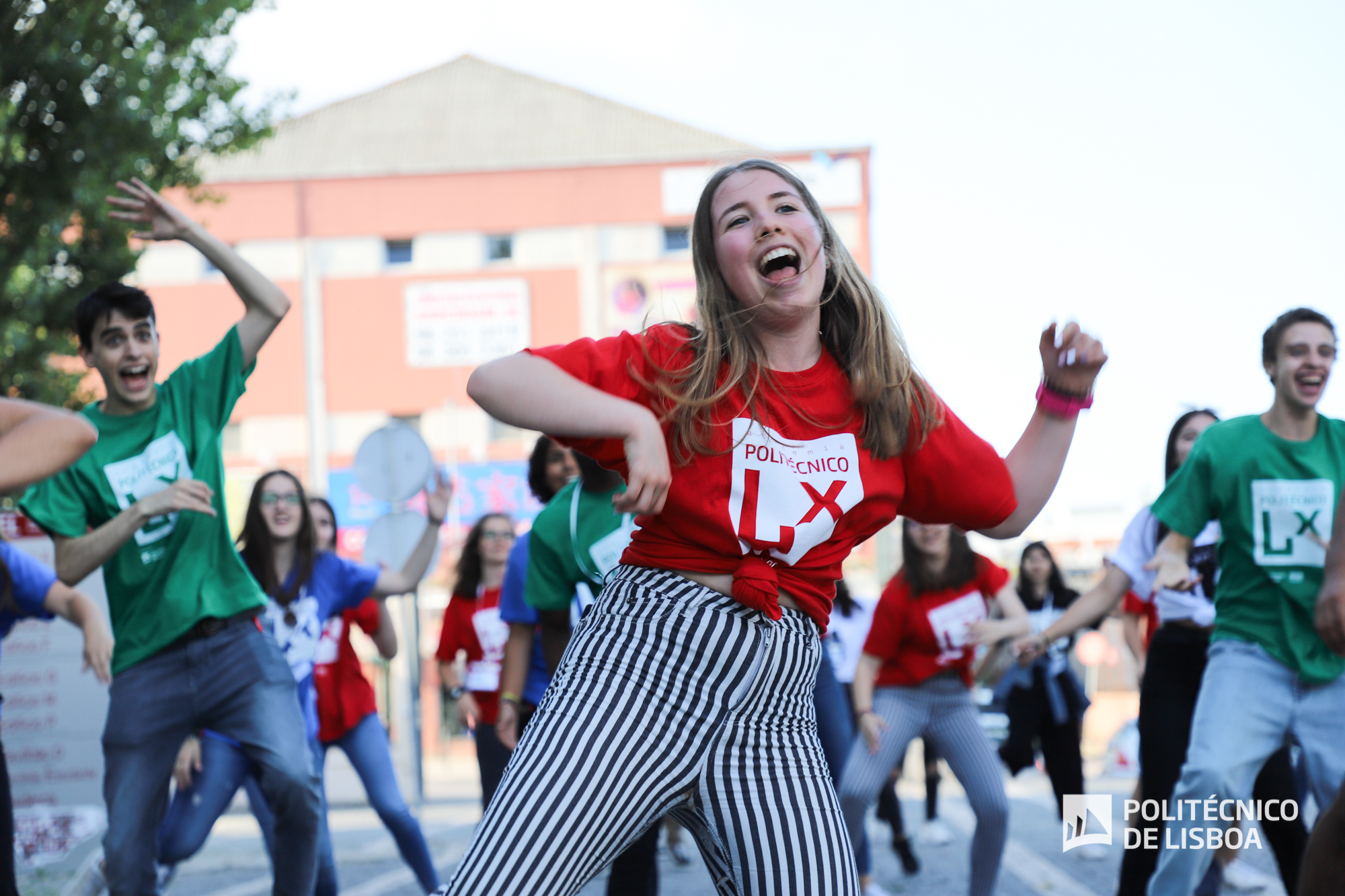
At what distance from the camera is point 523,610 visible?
16.6ft

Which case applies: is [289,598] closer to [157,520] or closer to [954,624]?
[157,520]

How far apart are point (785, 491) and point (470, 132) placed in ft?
118

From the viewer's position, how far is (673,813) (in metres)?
2.49

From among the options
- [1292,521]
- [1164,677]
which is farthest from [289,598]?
[1292,521]

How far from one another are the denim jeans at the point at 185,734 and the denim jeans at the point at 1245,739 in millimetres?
2743

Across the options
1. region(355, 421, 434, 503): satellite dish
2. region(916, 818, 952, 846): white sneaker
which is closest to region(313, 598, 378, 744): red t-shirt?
region(355, 421, 434, 503): satellite dish

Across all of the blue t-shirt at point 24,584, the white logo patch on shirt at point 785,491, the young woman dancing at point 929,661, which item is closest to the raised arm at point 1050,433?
the white logo patch on shirt at point 785,491

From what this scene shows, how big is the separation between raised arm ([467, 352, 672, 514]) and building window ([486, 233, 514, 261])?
32462 millimetres

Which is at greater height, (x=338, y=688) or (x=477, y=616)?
(x=477, y=616)

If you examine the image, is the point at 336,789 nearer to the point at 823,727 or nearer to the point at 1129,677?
the point at 823,727

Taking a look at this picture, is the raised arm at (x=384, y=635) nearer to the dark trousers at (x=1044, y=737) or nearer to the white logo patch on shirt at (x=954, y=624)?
the white logo patch on shirt at (x=954, y=624)

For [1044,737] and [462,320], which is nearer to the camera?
[1044,737]

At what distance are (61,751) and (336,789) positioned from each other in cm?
793

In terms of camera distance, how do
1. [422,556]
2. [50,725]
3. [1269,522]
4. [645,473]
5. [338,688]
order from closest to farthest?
[645,473]
[1269,522]
[422,556]
[338,688]
[50,725]
